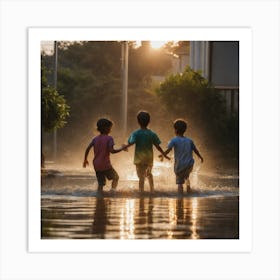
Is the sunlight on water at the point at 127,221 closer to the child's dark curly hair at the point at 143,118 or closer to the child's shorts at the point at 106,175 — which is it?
the child's shorts at the point at 106,175

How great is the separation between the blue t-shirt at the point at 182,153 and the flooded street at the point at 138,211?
37 centimetres

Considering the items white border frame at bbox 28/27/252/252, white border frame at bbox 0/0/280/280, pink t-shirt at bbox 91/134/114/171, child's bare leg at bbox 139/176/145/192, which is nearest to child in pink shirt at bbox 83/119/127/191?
pink t-shirt at bbox 91/134/114/171

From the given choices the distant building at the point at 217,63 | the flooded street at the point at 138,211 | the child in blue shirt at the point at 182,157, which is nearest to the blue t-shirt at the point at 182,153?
the child in blue shirt at the point at 182,157

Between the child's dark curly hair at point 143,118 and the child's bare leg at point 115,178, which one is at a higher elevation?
the child's dark curly hair at point 143,118

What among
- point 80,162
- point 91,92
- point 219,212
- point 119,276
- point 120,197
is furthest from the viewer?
point 91,92

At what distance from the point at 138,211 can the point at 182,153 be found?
183 centimetres

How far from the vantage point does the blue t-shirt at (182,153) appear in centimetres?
1541
